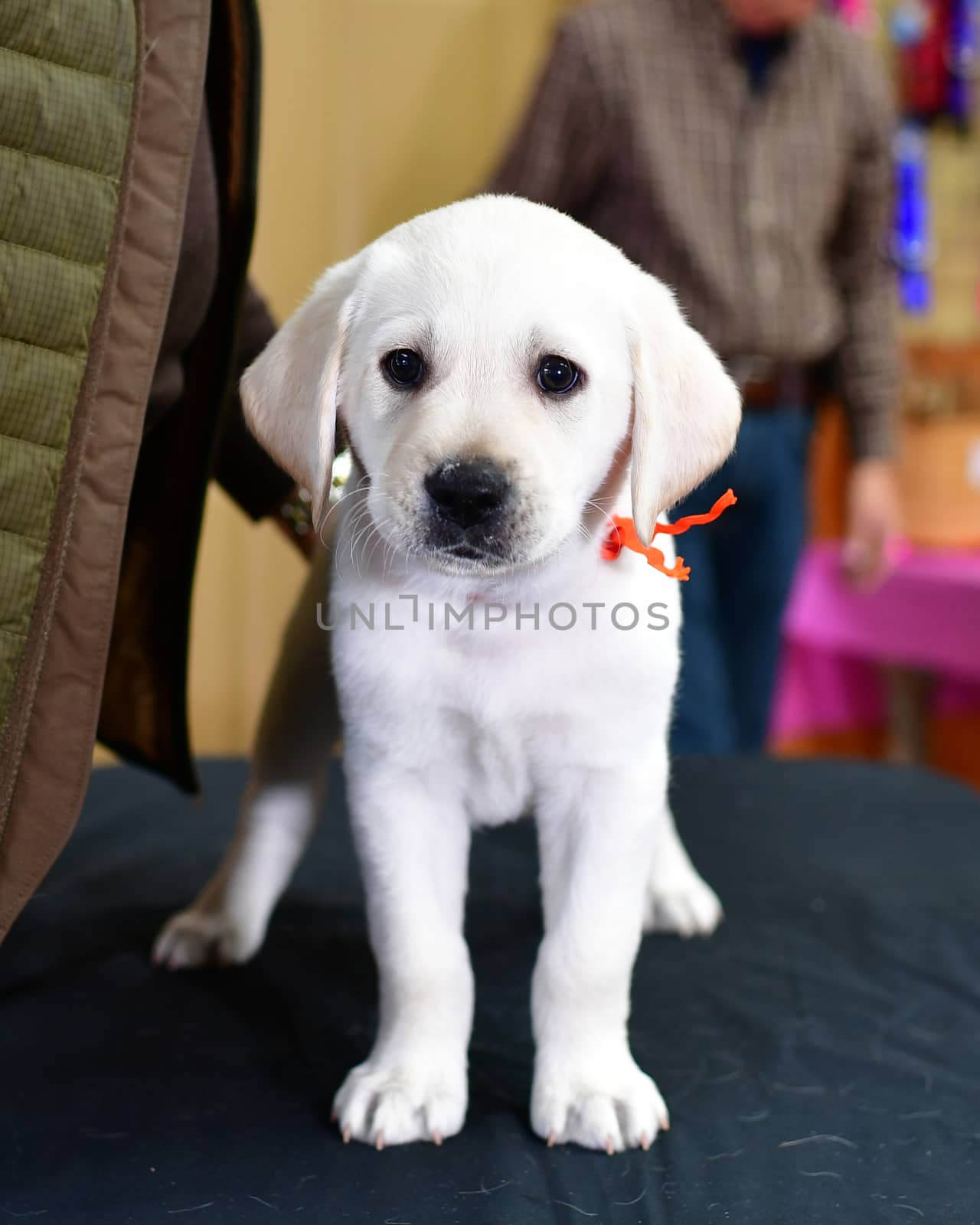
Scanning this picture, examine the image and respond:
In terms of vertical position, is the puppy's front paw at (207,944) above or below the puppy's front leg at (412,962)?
below

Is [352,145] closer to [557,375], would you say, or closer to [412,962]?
[557,375]

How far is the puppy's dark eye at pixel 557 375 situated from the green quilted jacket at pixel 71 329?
354 millimetres

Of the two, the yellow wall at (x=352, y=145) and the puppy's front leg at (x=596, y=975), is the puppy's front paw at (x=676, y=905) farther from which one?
the yellow wall at (x=352, y=145)

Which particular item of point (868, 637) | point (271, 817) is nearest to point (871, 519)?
point (868, 637)

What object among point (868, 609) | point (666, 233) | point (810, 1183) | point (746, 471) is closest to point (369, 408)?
point (810, 1183)

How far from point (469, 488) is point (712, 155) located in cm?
163


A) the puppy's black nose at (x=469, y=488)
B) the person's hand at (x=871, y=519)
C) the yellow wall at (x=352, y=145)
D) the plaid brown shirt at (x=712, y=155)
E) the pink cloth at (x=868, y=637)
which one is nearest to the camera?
the puppy's black nose at (x=469, y=488)

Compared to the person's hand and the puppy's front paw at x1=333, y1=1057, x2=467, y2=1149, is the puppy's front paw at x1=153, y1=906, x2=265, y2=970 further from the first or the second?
the person's hand

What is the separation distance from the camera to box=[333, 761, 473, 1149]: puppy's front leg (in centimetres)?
111

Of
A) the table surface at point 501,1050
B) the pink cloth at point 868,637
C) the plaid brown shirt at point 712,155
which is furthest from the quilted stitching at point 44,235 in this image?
the pink cloth at point 868,637

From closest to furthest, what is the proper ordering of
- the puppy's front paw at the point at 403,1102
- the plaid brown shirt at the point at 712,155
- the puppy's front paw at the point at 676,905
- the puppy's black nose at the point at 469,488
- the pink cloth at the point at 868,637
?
the puppy's black nose at the point at 469,488 → the puppy's front paw at the point at 403,1102 → the puppy's front paw at the point at 676,905 → the plaid brown shirt at the point at 712,155 → the pink cloth at the point at 868,637

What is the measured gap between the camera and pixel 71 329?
40.6 inches

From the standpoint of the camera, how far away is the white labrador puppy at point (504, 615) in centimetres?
105

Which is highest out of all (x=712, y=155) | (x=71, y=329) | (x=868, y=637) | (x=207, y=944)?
(x=712, y=155)
